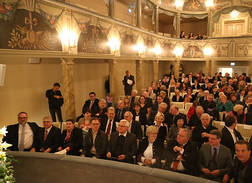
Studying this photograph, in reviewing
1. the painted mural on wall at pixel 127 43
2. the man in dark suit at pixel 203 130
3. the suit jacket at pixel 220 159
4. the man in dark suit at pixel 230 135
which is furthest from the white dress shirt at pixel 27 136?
the painted mural on wall at pixel 127 43

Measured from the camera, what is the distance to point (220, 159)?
340cm

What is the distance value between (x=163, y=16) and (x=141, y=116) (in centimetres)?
1646

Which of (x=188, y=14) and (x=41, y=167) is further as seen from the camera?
(x=188, y=14)

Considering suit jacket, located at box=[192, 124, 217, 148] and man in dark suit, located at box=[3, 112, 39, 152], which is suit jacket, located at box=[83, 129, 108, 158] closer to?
man in dark suit, located at box=[3, 112, 39, 152]

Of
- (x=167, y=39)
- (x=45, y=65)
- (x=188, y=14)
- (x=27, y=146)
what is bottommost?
(x=27, y=146)

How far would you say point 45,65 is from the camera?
8.30 m

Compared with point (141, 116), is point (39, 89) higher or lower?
higher

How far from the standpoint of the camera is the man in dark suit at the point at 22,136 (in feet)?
14.2

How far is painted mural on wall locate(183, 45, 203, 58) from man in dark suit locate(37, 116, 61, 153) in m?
16.6

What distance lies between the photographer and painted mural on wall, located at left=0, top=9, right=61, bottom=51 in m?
5.48

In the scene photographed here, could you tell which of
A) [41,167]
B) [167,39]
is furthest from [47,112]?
[167,39]

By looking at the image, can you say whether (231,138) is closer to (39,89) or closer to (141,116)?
(141,116)

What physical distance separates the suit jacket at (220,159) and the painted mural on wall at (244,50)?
55.3 ft

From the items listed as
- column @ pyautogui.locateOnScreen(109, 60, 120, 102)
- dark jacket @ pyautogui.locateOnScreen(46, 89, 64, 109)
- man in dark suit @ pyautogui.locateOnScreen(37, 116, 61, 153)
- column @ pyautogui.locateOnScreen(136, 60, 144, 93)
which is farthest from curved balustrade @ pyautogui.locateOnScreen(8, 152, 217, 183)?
column @ pyautogui.locateOnScreen(136, 60, 144, 93)
